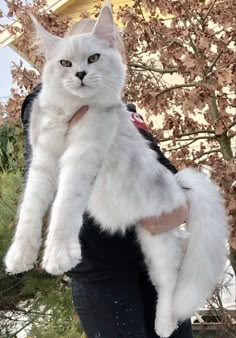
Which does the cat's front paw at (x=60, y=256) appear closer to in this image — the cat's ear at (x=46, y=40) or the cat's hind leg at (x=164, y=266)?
the cat's hind leg at (x=164, y=266)

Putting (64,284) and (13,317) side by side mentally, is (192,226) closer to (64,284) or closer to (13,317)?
(64,284)

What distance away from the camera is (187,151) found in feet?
10.1

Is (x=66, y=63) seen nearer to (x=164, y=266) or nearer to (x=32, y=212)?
(x=32, y=212)

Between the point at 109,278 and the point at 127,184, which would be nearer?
the point at 127,184

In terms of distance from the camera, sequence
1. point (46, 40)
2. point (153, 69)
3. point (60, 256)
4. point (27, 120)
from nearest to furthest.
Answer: point (60, 256) < point (46, 40) < point (27, 120) < point (153, 69)

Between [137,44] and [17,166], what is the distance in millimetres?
1133

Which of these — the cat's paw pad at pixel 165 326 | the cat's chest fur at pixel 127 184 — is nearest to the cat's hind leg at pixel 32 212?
the cat's chest fur at pixel 127 184

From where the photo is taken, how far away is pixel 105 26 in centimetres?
144

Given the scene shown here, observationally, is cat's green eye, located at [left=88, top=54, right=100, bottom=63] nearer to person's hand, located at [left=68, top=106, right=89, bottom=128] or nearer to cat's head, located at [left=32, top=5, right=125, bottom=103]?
cat's head, located at [left=32, top=5, right=125, bottom=103]

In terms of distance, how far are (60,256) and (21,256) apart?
122mm

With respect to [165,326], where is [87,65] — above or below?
above

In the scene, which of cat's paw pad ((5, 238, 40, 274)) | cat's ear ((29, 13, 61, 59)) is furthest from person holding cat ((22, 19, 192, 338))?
cat's paw pad ((5, 238, 40, 274))

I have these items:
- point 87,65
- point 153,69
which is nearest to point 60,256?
point 87,65

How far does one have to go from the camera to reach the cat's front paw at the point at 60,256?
114 cm
